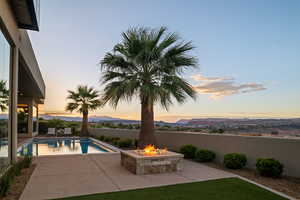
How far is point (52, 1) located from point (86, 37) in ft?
9.12

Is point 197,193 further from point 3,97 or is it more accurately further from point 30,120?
point 30,120

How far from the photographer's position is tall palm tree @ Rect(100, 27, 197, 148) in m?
6.89

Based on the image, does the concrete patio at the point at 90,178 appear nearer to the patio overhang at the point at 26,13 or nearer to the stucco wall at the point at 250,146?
the stucco wall at the point at 250,146

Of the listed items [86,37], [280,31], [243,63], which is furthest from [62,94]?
[280,31]

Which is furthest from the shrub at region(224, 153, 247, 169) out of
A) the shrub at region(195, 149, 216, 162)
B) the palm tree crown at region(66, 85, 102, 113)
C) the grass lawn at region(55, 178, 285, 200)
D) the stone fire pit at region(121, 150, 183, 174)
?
the palm tree crown at region(66, 85, 102, 113)

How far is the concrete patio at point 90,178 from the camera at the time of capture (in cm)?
375

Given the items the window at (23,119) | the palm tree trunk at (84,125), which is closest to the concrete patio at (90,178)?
the palm tree trunk at (84,125)

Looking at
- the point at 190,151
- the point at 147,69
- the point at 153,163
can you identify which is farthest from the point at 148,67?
the point at 153,163

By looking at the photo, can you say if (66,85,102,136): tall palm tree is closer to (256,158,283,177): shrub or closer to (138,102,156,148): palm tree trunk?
(138,102,156,148): palm tree trunk

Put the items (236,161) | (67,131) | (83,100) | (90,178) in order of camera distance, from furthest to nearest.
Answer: (67,131) < (83,100) < (236,161) < (90,178)

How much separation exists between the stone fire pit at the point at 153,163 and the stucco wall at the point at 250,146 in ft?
6.21

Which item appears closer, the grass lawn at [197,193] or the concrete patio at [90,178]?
the grass lawn at [197,193]

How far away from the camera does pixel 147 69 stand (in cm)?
732

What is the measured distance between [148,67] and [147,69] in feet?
0.28
